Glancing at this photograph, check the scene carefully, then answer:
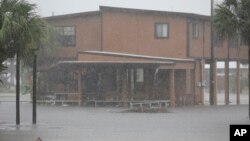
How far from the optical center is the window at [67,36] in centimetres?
4825

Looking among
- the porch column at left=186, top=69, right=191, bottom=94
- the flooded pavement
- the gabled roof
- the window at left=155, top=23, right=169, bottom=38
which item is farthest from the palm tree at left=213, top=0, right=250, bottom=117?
the porch column at left=186, top=69, right=191, bottom=94

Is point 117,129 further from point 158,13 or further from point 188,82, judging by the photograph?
point 188,82

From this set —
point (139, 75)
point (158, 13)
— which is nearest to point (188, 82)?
point (139, 75)

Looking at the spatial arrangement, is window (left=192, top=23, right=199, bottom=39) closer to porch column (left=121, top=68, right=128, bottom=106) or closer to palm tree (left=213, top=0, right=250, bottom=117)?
porch column (left=121, top=68, right=128, bottom=106)

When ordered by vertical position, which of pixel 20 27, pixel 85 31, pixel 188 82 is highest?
pixel 85 31

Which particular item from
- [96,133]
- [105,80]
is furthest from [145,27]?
[96,133]

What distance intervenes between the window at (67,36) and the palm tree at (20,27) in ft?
77.6

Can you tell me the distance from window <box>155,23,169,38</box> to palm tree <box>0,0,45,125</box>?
21385 mm

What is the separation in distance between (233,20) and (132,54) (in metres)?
17.4

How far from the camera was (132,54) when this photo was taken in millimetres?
45469

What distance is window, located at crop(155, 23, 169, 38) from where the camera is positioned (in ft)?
148

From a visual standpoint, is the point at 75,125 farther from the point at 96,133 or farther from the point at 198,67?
the point at 198,67

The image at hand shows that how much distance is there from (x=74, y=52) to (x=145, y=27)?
620 centimetres

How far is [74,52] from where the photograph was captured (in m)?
48.3
